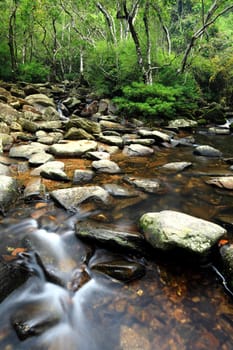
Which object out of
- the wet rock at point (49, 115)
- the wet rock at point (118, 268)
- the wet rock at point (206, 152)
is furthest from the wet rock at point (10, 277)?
the wet rock at point (49, 115)

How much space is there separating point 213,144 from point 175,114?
421 cm

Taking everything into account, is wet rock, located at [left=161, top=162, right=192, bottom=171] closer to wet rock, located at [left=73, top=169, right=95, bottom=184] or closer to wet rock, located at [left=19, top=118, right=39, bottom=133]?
wet rock, located at [left=73, top=169, right=95, bottom=184]

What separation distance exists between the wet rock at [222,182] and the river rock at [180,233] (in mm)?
2131

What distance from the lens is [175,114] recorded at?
12.8m

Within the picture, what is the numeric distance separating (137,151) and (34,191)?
3.73 metres

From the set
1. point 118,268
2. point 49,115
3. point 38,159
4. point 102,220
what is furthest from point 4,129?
point 118,268

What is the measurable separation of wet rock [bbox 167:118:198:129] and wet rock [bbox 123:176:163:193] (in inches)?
A: 263

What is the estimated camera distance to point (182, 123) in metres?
11.9

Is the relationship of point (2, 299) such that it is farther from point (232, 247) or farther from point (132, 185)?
point (132, 185)

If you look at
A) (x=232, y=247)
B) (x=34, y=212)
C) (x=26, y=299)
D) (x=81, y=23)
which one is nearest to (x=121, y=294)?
(x=26, y=299)

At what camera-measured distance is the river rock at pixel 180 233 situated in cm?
266

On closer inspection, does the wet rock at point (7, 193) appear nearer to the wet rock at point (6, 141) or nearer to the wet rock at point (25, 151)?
the wet rock at point (25, 151)

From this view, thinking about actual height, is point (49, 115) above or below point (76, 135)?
above

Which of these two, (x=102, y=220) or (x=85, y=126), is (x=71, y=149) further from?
(x=102, y=220)
